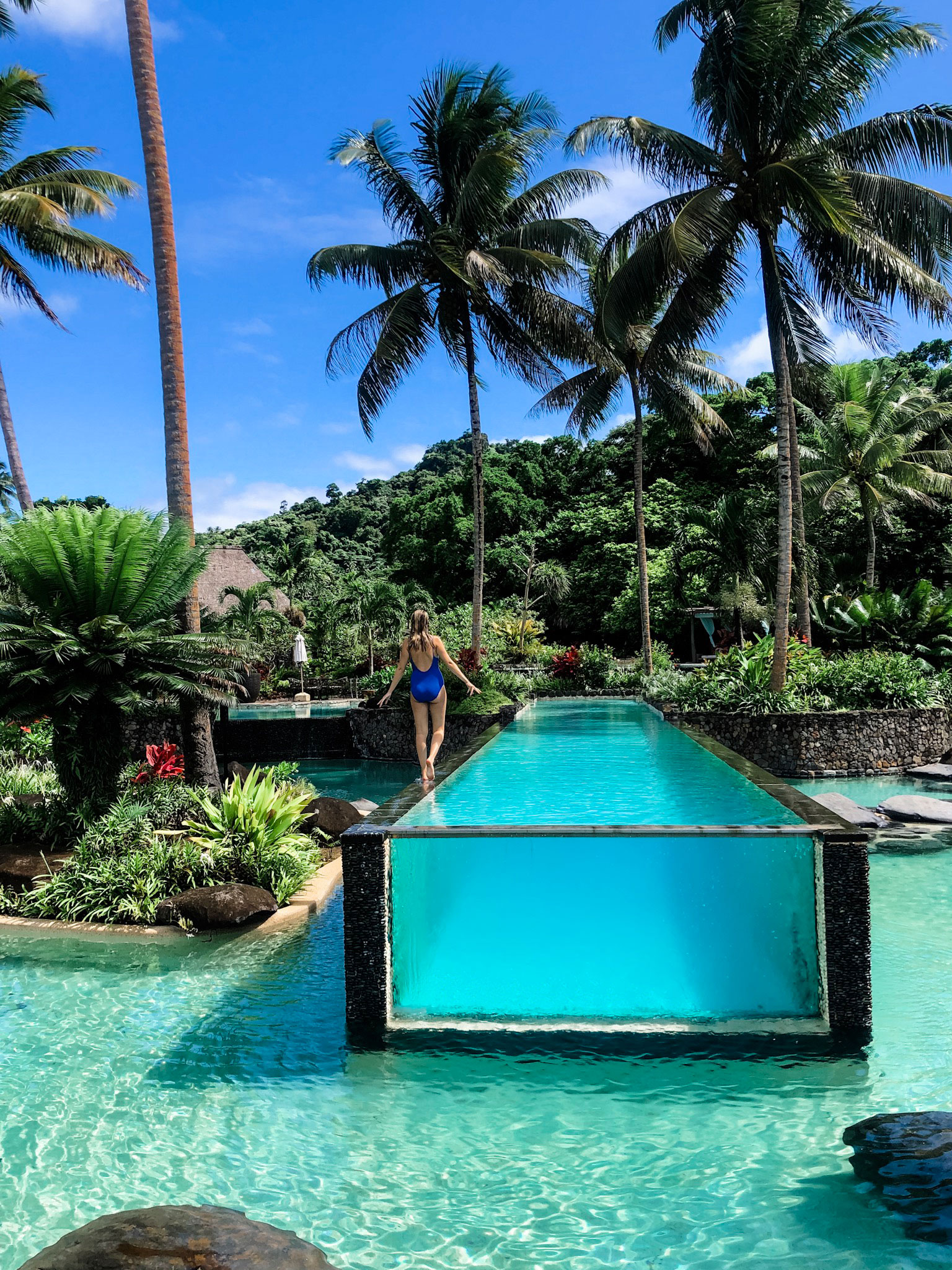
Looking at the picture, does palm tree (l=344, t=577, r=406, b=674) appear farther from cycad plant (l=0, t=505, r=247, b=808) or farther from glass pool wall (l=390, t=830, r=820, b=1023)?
glass pool wall (l=390, t=830, r=820, b=1023)

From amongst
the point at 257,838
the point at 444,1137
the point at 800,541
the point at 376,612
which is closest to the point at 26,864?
the point at 257,838

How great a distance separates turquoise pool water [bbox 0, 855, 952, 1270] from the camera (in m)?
3.18

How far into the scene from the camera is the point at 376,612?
2900 cm

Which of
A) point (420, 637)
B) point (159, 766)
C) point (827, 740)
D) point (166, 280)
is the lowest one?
point (827, 740)

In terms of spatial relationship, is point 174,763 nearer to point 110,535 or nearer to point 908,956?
point 110,535

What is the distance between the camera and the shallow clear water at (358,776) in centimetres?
1431

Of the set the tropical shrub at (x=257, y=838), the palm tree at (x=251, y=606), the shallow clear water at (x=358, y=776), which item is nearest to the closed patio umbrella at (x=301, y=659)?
the palm tree at (x=251, y=606)

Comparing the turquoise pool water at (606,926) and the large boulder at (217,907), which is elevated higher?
the turquoise pool water at (606,926)

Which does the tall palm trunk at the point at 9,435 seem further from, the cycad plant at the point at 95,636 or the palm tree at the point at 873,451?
the palm tree at the point at 873,451

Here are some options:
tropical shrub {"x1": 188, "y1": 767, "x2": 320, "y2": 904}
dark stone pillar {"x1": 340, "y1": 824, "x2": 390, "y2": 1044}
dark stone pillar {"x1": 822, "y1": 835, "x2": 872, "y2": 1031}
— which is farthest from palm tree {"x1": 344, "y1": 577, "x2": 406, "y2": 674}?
dark stone pillar {"x1": 822, "y1": 835, "x2": 872, "y2": 1031}

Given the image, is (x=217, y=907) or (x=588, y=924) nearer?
(x=588, y=924)

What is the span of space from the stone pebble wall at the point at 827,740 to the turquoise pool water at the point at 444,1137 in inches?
375

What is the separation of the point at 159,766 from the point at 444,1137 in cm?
624

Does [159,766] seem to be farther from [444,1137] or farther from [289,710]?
[289,710]
